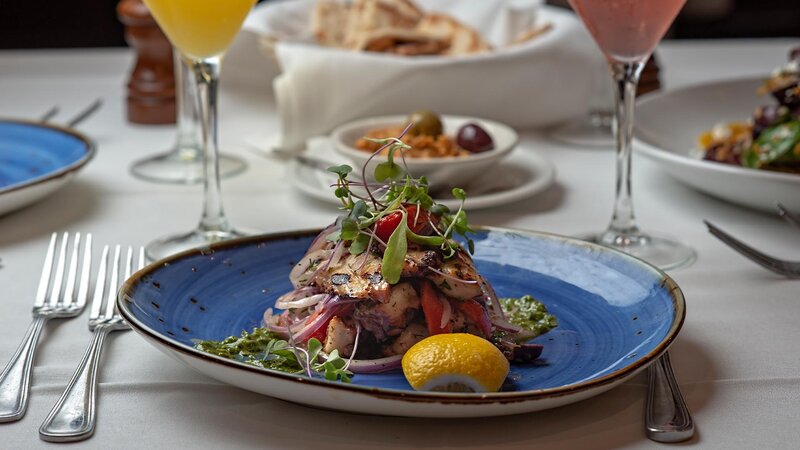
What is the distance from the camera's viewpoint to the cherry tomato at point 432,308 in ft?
3.52

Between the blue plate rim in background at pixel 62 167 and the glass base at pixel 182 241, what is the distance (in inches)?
9.9

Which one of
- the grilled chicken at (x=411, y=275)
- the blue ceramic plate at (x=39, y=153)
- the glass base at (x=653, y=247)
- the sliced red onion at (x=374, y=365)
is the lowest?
the blue ceramic plate at (x=39, y=153)

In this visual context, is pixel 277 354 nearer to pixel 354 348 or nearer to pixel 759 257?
pixel 354 348

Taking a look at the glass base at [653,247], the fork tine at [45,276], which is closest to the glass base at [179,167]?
the fork tine at [45,276]

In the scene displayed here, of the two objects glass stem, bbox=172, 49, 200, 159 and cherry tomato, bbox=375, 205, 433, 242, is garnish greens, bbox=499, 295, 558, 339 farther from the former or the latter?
glass stem, bbox=172, 49, 200, 159

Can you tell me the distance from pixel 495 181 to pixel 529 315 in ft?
2.44

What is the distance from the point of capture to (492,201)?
1.74 m

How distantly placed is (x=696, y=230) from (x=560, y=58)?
753 millimetres

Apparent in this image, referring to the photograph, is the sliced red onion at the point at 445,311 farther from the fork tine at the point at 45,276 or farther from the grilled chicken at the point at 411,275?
the fork tine at the point at 45,276

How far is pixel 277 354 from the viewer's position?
1.07m

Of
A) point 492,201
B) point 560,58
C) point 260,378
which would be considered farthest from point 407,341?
point 560,58

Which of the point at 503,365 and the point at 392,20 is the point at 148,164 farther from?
the point at 503,365

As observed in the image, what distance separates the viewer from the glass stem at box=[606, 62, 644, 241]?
1584 millimetres

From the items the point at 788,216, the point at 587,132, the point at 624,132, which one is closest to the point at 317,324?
the point at 624,132
